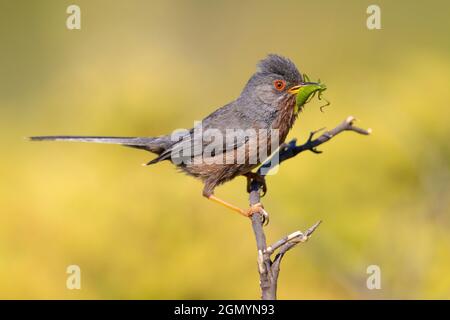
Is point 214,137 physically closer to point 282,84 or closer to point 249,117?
point 249,117

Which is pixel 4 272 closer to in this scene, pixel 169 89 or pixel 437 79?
pixel 169 89

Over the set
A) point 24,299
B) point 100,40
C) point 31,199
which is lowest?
point 24,299

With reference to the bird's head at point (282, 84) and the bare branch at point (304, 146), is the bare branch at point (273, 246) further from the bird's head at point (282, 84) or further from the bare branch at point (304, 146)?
the bird's head at point (282, 84)

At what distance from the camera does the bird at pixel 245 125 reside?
183 inches

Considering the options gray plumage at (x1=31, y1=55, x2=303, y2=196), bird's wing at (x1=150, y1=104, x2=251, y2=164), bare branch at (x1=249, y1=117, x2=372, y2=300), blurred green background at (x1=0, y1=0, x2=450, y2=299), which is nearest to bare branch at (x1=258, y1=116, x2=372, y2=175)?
bare branch at (x1=249, y1=117, x2=372, y2=300)

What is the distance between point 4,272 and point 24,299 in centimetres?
33

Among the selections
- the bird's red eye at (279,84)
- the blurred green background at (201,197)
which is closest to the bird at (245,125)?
the bird's red eye at (279,84)

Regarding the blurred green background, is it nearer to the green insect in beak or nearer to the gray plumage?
the gray plumage

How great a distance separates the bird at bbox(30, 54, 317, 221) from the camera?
464cm

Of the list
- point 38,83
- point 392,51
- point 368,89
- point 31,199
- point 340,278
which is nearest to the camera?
point 340,278

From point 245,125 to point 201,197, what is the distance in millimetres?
864
